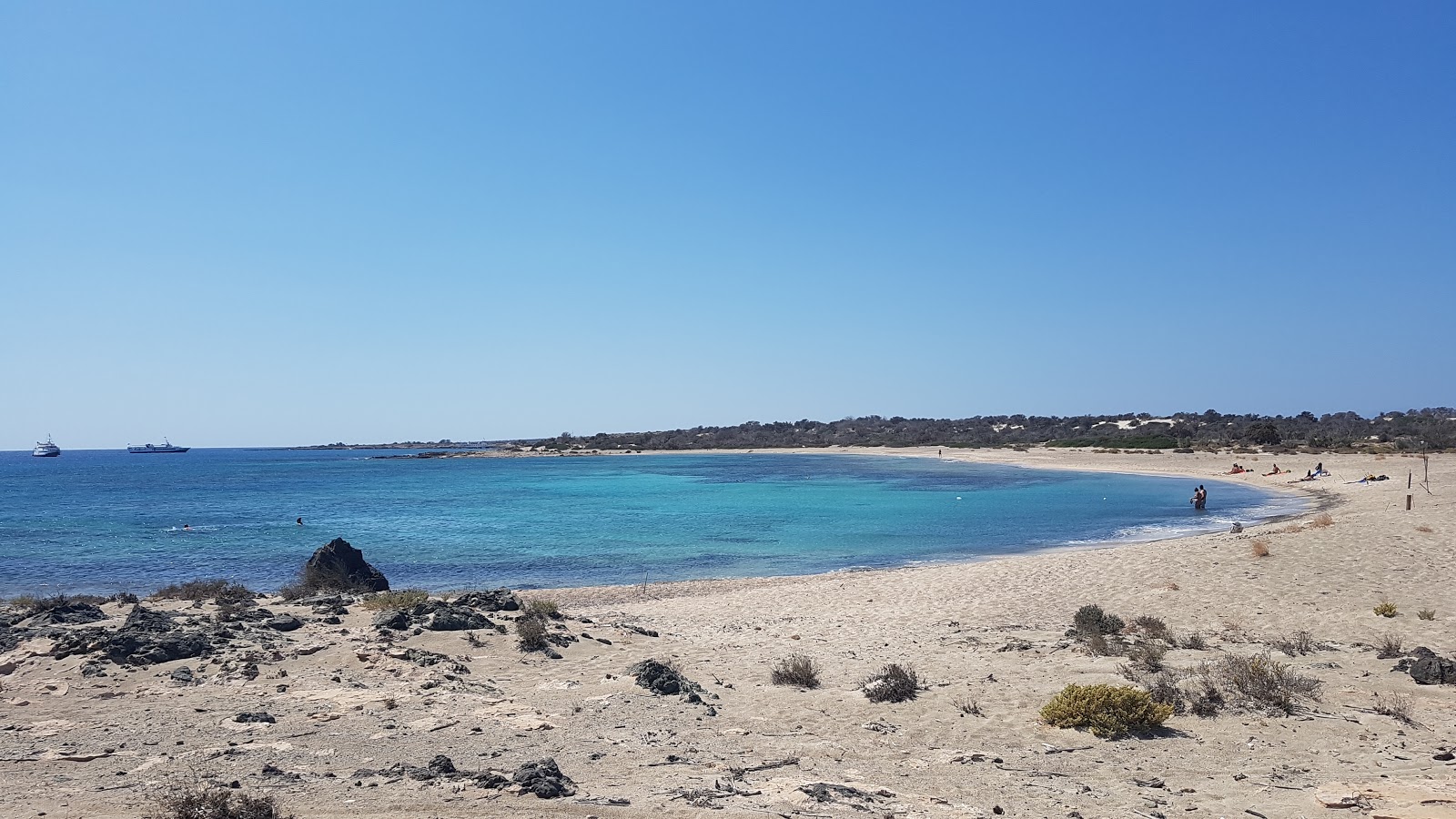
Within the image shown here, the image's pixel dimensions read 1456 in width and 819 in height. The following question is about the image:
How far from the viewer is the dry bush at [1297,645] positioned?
10.0 m

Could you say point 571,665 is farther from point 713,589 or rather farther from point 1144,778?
point 713,589

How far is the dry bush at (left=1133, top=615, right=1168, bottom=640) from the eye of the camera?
11408 millimetres

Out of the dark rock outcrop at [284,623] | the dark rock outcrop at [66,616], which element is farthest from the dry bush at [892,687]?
the dark rock outcrop at [66,616]

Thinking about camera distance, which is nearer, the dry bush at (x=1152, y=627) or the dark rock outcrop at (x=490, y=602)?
the dry bush at (x=1152, y=627)

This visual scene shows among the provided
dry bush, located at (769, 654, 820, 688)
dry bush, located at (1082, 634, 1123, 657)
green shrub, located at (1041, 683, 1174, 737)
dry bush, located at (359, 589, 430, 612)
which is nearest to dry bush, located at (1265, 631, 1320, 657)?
dry bush, located at (1082, 634, 1123, 657)

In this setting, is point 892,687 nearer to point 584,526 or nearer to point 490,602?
point 490,602

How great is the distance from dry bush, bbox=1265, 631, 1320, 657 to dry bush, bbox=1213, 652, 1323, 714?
1.58 metres

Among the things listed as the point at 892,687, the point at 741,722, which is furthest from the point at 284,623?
the point at 892,687

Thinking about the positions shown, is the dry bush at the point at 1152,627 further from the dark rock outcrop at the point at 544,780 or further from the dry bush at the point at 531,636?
the dark rock outcrop at the point at 544,780

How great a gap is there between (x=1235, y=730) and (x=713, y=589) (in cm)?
1388

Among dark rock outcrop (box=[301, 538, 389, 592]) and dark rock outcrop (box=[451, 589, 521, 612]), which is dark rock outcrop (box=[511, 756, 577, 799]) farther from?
dark rock outcrop (box=[301, 538, 389, 592])

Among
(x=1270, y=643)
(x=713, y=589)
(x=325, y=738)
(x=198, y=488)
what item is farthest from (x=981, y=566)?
(x=198, y=488)

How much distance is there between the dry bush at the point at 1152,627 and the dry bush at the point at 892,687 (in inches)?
182

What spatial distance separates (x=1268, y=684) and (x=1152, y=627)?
4.16 meters
